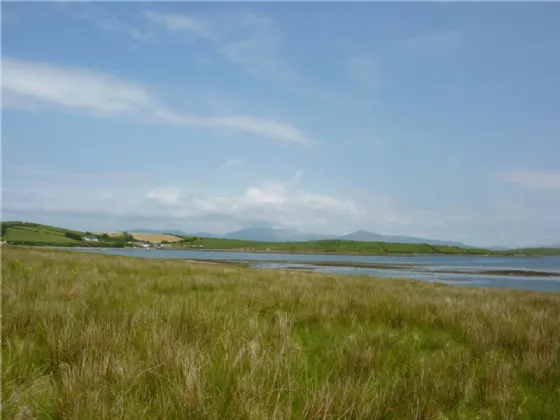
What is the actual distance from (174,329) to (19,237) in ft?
457

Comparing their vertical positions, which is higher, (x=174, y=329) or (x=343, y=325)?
(x=174, y=329)

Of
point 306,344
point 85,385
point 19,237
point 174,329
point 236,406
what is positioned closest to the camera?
point 236,406

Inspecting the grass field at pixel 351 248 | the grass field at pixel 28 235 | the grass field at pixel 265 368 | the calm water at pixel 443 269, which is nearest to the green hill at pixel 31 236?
the grass field at pixel 28 235

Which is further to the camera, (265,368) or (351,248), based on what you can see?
(351,248)

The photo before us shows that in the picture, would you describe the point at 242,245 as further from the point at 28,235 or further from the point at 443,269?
the point at 443,269

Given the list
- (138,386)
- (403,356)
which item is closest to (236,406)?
(138,386)

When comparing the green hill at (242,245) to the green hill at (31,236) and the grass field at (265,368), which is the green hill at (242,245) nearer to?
the green hill at (31,236)

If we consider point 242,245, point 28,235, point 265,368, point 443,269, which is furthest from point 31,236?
point 265,368

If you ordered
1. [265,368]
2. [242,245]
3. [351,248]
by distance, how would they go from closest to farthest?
[265,368] < [351,248] < [242,245]

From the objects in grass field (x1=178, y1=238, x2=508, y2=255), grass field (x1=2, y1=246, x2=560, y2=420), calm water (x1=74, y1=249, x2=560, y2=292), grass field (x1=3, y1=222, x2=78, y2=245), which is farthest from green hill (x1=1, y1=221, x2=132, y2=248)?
grass field (x1=2, y1=246, x2=560, y2=420)

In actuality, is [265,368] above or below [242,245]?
above

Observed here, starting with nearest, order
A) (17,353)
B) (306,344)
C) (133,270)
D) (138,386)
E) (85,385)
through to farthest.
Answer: (85,385) → (138,386) → (17,353) → (306,344) → (133,270)

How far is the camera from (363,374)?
349 centimetres

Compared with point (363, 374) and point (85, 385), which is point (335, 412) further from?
point (85, 385)
